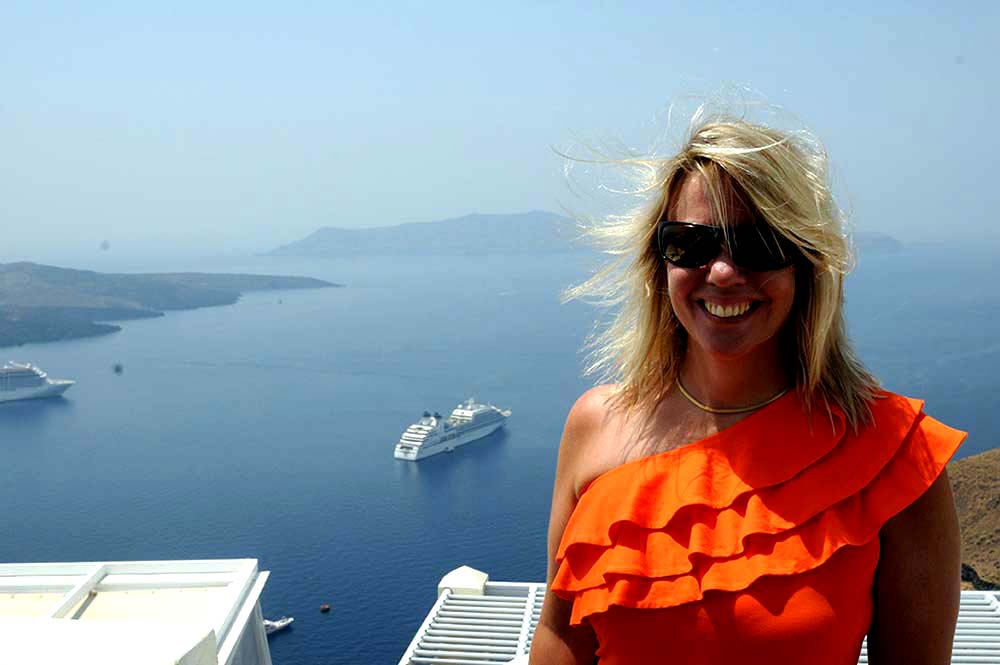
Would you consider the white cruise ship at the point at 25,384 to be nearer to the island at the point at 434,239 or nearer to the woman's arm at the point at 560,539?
the woman's arm at the point at 560,539

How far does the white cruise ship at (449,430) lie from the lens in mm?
22250

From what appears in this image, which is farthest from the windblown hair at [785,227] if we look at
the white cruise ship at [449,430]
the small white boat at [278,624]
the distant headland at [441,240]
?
the distant headland at [441,240]

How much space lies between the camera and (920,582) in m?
0.62

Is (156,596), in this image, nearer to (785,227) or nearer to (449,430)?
(785,227)

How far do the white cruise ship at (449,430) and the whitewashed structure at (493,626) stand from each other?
19077 millimetres

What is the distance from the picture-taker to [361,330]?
124ft

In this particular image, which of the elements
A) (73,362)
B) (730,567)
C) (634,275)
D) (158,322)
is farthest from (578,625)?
(158,322)

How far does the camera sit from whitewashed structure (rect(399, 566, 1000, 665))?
2.53 meters

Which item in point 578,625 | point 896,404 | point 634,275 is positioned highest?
point 634,275

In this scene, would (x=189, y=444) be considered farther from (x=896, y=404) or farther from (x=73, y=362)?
(x=896, y=404)

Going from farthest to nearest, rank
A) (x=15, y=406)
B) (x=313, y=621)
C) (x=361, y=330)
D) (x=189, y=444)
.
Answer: (x=361, y=330) < (x=15, y=406) < (x=189, y=444) < (x=313, y=621)

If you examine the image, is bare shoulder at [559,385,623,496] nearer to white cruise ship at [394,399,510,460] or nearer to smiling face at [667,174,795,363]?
smiling face at [667,174,795,363]

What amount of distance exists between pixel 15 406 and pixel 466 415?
1441cm

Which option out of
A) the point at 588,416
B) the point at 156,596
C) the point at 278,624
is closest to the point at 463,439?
the point at 278,624
